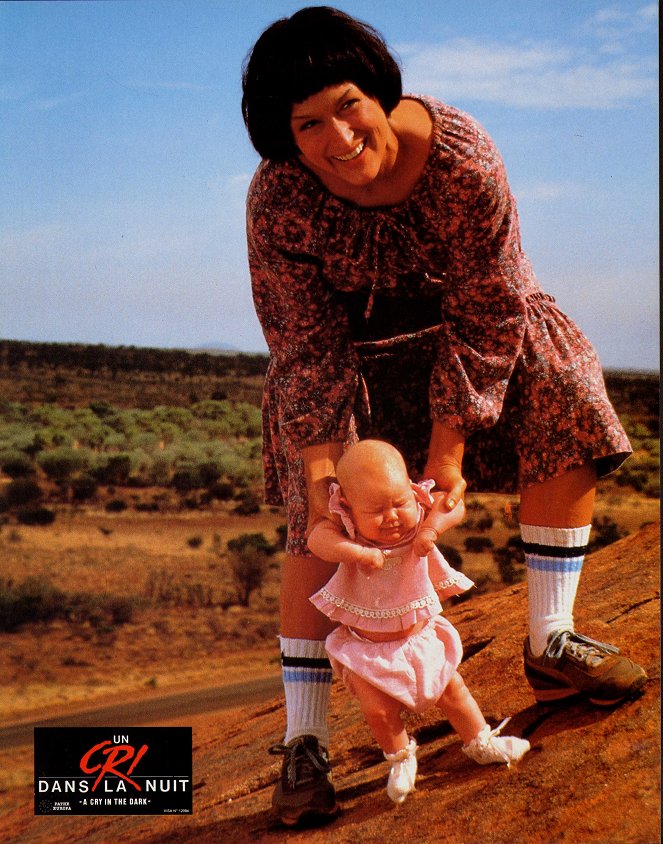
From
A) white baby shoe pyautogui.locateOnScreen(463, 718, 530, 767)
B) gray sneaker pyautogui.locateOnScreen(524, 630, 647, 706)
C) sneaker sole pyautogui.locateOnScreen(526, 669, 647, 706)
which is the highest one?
gray sneaker pyautogui.locateOnScreen(524, 630, 647, 706)

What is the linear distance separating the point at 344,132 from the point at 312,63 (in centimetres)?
16

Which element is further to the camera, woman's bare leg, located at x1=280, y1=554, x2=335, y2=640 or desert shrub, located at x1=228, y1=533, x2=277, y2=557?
desert shrub, located at x1=228, y1=533, x2=277, y2=557

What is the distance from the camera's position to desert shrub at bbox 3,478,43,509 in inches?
832

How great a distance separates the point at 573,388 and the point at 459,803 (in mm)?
1058

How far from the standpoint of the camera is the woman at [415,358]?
2400 millimetres

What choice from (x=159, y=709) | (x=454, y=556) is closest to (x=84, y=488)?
(x=454, y=556)

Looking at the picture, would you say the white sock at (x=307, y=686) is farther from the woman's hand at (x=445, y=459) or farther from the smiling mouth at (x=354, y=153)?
the smiling mouth at (x=354, y=153)

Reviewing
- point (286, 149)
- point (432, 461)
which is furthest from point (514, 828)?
point (286, 149)

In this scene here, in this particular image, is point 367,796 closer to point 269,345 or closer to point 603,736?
point 603,736

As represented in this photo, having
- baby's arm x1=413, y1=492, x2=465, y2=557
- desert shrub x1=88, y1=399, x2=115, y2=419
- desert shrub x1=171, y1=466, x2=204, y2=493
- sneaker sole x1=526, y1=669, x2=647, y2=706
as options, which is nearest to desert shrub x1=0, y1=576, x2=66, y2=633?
desert shrub x1=171, y1=466, x2=204, y2=493

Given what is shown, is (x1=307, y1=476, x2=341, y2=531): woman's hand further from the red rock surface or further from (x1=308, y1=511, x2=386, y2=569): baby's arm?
the red rock surface

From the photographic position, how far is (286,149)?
2.39m

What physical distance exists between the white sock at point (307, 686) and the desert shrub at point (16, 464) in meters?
21.7

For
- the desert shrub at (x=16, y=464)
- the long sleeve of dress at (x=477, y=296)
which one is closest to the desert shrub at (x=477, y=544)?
the desert shrub at (x=16, y=464)
